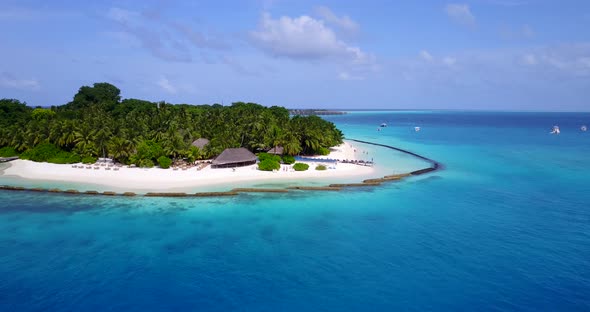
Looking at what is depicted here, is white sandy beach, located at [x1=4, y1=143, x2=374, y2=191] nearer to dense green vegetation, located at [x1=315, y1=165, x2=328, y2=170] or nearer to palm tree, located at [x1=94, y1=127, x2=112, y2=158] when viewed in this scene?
dense green vegetation, located at [x1=315, y1=165, x2=328, y2=170]

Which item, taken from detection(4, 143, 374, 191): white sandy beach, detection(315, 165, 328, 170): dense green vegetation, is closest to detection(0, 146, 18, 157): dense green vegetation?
detection(4, 143, 374, 191): white sandy beach

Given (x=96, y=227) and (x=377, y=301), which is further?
(x=96, y=227)

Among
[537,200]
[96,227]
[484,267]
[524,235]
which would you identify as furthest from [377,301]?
[537,200]

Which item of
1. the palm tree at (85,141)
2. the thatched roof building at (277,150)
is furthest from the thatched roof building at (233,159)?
the palm tree at (85,141)

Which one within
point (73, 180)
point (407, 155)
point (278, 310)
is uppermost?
point (407, 155)

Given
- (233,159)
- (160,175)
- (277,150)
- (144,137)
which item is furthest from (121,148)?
(277,150)

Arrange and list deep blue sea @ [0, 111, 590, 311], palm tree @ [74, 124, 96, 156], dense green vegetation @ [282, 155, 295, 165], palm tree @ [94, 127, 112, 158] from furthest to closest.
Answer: dense green vegetation @ [282, 155, 295, 165] → palm tree @ [74, 124, 96, 156] → palm tree @ [94, 127, 112, 158] → deep blue sea @ [0, 111, 590, 311]

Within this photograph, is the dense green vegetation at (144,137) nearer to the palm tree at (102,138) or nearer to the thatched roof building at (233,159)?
the palm tree at (102,138)

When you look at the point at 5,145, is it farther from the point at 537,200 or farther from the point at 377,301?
the point at 537,200

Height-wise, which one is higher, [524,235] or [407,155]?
[407,155]
